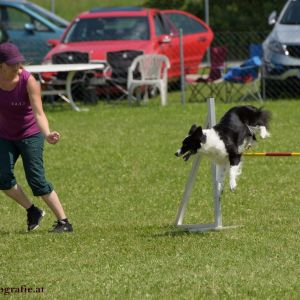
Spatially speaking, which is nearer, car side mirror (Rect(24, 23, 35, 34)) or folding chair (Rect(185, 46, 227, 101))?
folding chair (Rect(185, 46, 227, 101))

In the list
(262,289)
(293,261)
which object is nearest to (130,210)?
(293,261)

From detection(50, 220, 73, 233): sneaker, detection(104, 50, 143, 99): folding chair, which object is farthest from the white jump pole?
detection(104, 50, 143, 99): folding chair

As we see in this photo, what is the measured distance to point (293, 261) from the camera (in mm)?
7344

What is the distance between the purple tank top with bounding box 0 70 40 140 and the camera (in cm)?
823

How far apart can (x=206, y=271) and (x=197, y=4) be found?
22615mm

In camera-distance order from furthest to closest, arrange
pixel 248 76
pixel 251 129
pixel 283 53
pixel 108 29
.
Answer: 1. pixel 108 29
2. pixel 248 76
3. pixel 283 53
4. pixel 251 129

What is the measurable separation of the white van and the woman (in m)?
10.3

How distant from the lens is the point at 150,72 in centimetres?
1866

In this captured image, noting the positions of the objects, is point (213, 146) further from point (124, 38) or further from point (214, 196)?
point (124, 38)

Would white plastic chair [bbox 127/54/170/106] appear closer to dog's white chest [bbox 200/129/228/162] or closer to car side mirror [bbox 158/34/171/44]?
car side mirror [bbox 158/34/171/44]

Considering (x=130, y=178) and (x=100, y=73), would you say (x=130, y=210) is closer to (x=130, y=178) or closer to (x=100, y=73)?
(x=130, y=178)

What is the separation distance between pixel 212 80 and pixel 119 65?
5.70 ft

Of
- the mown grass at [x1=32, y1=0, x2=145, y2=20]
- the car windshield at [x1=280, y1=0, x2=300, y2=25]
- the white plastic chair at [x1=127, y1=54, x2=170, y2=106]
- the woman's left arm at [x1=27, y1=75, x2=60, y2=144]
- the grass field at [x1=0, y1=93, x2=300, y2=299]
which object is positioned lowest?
the mown grass at [x1=32, y1=0, x2=145, y2=20]

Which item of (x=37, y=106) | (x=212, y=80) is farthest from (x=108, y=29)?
(x=37, y=106)
